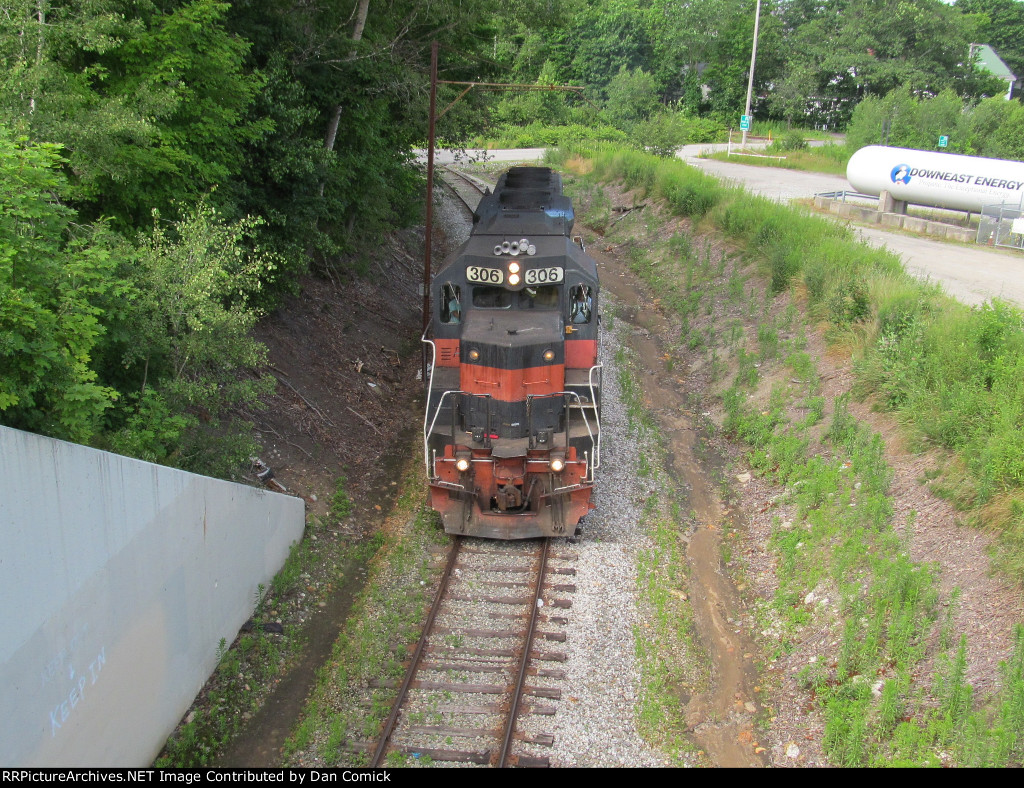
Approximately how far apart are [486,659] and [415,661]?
0.84 meters

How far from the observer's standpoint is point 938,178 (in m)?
26.5

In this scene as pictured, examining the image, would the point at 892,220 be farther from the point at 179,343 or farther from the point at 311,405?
the point at 179,343

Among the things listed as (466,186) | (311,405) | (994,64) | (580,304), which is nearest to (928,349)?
(580,304)

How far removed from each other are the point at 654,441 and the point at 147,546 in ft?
31.3

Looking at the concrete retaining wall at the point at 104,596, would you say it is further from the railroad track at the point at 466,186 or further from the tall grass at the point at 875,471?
the railroad track at the point at 466,186

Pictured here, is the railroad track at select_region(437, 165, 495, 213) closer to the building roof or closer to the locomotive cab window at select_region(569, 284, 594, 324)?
the locomotive cab window at select_region(569, 284, 594, 324)

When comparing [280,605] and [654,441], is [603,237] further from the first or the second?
[280,605]

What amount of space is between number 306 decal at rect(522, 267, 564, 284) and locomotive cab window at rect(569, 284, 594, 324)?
36 cm

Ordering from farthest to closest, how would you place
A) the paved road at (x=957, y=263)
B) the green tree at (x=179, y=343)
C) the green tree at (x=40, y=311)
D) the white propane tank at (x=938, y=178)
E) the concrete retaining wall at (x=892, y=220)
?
the concrete retaining wall at (x=892, y=220)
the white propane tank at (x=938, y=178)
the paved road at (x=957, y=263)
the green tree at (x=179, y=343)
the green tree at (x=40, y=311)

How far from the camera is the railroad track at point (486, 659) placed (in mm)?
8141

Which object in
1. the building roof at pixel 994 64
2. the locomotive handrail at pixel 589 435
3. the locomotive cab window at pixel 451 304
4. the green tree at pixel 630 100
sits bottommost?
the locomotive handrail at pixel 589 435

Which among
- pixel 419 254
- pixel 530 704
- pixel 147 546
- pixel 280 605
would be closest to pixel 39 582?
pixel 147 546

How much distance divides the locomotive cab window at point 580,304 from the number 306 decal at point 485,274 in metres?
1.06

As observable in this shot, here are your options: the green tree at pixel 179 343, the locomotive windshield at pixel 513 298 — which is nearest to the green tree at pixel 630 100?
the locomotive windshield at pixel 513 298
